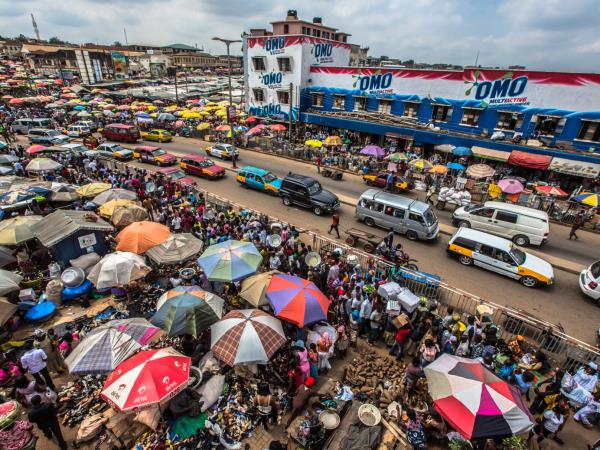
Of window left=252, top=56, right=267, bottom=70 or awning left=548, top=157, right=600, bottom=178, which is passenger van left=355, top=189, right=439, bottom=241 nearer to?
awning left=548, top=157, right=600, bottom=178

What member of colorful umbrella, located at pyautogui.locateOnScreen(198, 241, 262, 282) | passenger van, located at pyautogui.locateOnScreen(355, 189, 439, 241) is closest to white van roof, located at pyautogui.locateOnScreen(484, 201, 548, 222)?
passenger van, located at pyautogui.locateOnScreen(355, 189, 439, 241)

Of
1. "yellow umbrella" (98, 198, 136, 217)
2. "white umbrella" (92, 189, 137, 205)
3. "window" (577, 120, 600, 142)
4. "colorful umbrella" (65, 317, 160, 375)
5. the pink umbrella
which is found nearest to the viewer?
"colorful umbrella" (65, 317, 160, 375)

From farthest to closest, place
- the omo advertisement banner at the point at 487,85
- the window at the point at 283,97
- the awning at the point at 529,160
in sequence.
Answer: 1. the window at the point at 283,97
2. the awning at the point at 529,160
3. the omo advertisement banner at the point at 487,85

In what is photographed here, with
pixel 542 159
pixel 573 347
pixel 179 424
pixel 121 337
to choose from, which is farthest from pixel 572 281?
pixel 121 337

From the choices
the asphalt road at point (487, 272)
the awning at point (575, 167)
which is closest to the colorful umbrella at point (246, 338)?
the asphalt road at point (487, 272)

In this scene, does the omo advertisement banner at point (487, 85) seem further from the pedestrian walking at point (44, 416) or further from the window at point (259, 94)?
the pedestrian walking at point (44, 416)

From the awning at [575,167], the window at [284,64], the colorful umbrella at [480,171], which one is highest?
the window at [284,64]
